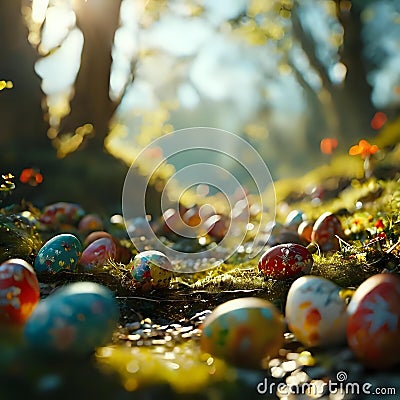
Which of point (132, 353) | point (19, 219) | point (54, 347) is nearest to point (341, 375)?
point (132, 353)

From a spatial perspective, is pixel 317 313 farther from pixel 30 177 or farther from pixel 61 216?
pixel 30 177

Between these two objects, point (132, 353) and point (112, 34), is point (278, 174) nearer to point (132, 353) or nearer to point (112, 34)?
point (112, 34)

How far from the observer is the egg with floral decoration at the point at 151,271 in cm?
340

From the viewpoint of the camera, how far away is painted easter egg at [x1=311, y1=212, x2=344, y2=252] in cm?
431

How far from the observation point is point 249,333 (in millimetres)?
2227

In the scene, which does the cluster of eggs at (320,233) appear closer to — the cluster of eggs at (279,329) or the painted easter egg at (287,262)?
the painted easter egg at (287,262)

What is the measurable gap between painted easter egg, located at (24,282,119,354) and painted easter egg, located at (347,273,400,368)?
3.26 feet

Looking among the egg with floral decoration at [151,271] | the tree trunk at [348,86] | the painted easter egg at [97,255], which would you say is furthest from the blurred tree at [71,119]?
the tree trunk at [348,86]

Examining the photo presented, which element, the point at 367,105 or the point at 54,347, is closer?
the point at 54,347

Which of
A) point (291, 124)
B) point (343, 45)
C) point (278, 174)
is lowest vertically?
point (278, 174)

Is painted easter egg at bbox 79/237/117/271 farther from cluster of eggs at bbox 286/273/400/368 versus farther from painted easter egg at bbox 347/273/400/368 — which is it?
painted easter egg at bbox 347/273/400/368

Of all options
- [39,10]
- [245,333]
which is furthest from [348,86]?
[245,333]

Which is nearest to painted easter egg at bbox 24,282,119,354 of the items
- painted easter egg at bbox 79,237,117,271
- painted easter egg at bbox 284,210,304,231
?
painted easter egg at bbox 79,237,117,271

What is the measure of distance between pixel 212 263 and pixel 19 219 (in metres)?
1.59
